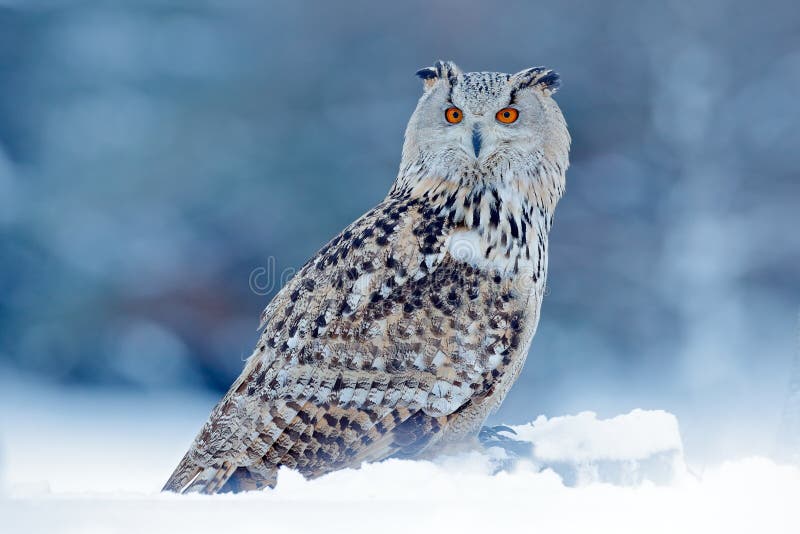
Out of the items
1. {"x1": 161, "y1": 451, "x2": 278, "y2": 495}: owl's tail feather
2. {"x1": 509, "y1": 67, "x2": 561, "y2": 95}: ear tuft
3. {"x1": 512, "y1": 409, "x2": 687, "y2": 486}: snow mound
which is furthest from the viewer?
{"x1": 509, "y1": 67, "x2": 561, "y2": 95}: ear tuft

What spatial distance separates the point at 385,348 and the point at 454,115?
519 millimetres

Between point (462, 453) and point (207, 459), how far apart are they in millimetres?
486

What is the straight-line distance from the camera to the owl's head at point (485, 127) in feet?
→ 5.06

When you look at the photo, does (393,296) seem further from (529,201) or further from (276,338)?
(529,201)

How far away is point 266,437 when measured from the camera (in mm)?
1364

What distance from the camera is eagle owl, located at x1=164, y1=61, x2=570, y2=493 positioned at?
4.48ft

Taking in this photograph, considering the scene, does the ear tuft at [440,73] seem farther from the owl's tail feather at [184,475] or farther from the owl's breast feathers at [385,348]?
the owl's tail feather at [184,475]

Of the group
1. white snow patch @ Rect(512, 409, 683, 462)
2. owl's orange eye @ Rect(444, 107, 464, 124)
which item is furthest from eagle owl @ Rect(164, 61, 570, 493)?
white snow patch @ Rect(512, 409, 683, 462)

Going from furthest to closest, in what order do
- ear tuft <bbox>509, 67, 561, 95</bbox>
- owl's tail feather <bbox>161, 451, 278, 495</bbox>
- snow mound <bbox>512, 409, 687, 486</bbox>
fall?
1. ear tuft <bbox>509, 67, 561, 95</bbox>
2. snow mound <bbox>512, 409, 687, 486</bbox>
3. owl's tail feather <bbox>161, 451, 278, 495</bbox>

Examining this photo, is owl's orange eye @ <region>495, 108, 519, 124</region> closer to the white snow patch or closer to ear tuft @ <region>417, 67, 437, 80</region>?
ear tuft @ <region>417, 67, 437, 80</region>

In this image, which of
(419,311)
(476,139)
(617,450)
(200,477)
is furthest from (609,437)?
(200,477)

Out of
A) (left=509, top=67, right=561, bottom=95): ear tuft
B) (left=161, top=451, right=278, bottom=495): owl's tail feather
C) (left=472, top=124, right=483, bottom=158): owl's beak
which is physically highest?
(left=509, top=67, right=561, bottom=95): ear tuft

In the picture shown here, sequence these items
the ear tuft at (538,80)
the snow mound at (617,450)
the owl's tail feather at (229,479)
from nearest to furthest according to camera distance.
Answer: the owl's tail feather at (229,479), the snow mound at (617,450), the ear tuft at (538,80)

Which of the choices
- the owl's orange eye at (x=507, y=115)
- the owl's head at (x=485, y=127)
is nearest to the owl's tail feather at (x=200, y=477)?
the owl's head at (x=485, y=127)
